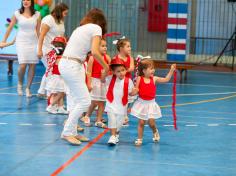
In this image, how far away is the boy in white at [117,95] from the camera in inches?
264

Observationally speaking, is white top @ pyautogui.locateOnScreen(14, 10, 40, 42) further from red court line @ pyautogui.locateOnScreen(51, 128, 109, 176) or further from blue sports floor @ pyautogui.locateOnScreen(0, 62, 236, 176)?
red court line @ pyautogui.locateOnScreen(51, 128, 109, 176)

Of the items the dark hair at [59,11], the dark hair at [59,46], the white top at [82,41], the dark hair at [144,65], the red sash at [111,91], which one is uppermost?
the dark hair at [59,11]

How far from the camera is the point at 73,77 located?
6332 mm

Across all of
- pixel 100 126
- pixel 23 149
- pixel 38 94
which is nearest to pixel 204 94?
pixel 38 94

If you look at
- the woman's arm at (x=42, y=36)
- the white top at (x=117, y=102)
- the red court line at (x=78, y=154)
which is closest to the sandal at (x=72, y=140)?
the red court line at (x=78, y=154)

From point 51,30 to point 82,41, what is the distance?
10.2ft

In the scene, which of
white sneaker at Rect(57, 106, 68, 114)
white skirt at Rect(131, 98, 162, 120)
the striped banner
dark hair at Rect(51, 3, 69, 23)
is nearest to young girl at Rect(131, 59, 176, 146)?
white skirt at Rect(131, 98, 162, 120)

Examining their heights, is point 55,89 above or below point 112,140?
above

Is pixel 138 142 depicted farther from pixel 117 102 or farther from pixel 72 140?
pixel 72 140

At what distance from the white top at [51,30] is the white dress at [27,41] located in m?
0.52

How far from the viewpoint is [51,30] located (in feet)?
30.7

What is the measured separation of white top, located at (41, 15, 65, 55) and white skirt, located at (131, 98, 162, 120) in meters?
3.12

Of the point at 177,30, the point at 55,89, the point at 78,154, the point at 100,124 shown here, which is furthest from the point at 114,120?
the point at 177,30

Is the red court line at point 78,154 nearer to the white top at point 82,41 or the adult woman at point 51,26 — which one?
the white top at point 82,41
